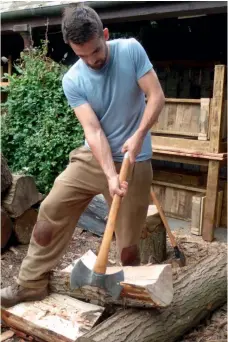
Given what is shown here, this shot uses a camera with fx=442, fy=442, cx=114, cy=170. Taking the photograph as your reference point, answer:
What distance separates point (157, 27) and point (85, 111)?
439 cm

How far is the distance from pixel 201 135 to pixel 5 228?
2409 millimetres

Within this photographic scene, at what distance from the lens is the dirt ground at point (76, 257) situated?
3.26m

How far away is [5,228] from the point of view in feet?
14.8

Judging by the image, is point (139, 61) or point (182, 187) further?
point (182, 187)

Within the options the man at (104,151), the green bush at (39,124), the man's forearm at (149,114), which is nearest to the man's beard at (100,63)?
the man at (104,151)

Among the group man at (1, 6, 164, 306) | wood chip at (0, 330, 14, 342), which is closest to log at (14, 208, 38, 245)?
man at (1, 6, 164, 306)

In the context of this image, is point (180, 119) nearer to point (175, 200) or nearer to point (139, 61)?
point (175, 200)

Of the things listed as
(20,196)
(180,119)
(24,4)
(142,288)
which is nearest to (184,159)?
(180,119)

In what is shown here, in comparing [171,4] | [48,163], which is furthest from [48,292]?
[171,4]

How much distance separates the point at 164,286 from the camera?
285cm

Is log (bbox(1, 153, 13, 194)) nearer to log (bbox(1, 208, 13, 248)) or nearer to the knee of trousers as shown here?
log (bbox(1, 208, 13, 248))

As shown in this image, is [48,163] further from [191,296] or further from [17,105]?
[191,296]

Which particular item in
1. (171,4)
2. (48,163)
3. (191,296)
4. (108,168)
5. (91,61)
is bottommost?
(191,296)

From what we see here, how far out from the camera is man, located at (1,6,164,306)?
2914 millimetres
